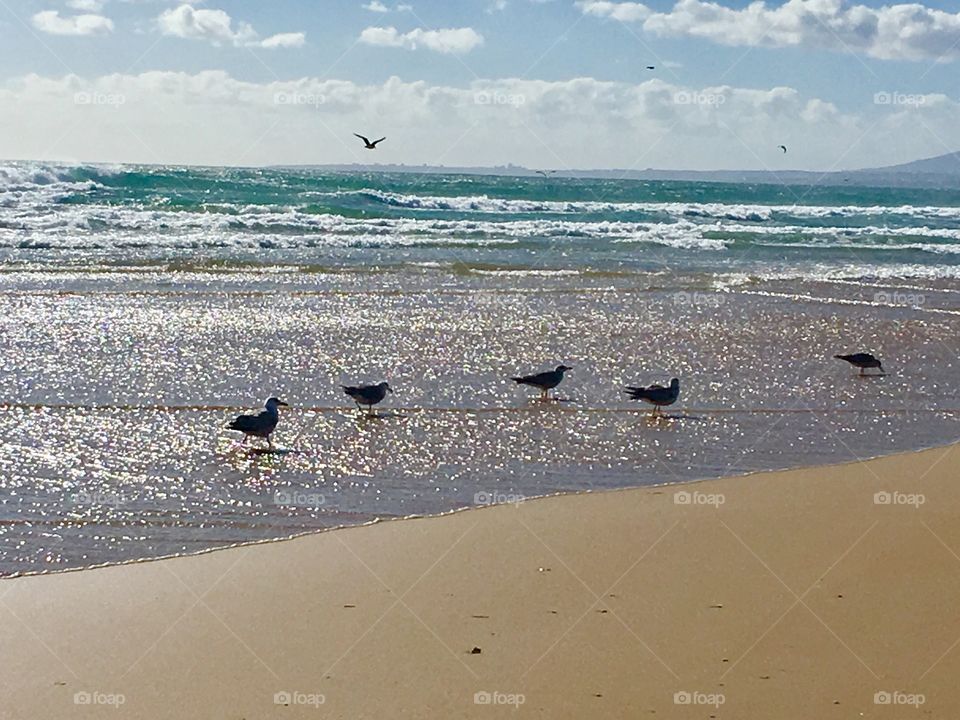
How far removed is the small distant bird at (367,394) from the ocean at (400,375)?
168 mm

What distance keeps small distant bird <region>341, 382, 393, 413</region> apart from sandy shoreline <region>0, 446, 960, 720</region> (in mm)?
2570

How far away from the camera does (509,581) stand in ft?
16.7

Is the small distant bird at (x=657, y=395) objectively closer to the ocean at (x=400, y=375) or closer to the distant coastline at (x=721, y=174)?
the ocean at (x=400, y=375)

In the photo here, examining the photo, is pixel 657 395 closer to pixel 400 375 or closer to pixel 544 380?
pixel 544 380

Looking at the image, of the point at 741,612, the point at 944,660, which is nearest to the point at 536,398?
the point at 741,612

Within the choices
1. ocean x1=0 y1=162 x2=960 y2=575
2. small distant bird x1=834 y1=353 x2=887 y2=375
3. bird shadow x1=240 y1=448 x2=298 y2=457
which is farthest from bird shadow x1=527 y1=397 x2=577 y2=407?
small distant bird x1=834 y1=353 x2=887 y2=375

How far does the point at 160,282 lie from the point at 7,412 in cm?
850

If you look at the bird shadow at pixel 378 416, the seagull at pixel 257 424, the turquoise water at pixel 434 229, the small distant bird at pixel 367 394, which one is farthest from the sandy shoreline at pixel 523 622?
the turquoise water at pixel 434 229

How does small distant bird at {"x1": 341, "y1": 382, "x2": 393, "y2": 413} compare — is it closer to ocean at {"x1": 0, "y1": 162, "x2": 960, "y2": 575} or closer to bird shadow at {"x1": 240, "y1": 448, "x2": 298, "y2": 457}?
ocean at {"x1": 0, "y1": 162, "x2": 960, "y2": 575}

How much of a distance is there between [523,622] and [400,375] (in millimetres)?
5397

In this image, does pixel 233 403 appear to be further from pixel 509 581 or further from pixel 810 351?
pixel 810 351

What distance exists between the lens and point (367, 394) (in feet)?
28.0

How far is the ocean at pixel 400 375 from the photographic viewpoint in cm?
644

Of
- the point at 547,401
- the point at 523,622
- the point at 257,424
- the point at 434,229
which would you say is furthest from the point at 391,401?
the point at 434,229
